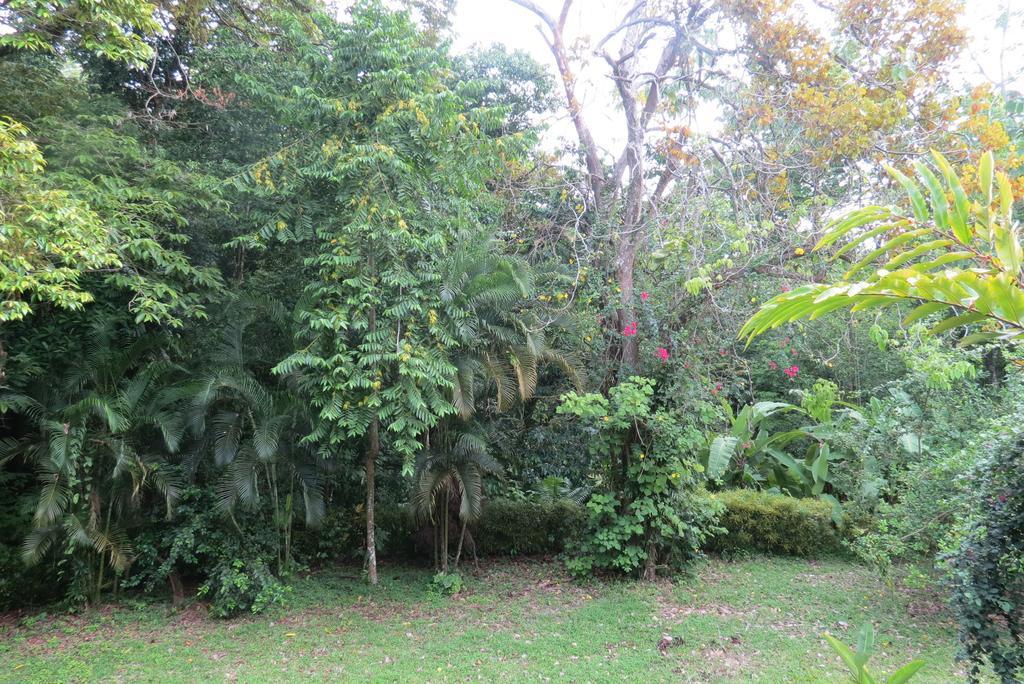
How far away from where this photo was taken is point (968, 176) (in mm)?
5750

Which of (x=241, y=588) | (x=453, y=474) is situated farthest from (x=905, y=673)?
(x=241, y=588)

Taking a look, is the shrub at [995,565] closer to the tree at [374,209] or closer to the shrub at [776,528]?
the tree at [374,209]

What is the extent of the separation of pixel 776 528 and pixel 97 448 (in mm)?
8504

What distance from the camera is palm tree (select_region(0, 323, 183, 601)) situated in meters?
6.83

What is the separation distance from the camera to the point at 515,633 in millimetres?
6465

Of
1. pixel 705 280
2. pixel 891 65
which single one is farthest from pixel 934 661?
pixel 891 65

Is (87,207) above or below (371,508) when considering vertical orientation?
above

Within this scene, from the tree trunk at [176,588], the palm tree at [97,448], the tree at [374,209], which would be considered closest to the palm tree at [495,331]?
the tree at [374,209]

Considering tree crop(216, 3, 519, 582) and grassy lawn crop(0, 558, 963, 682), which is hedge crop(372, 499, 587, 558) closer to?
grassy lawn crop(0, 558, 963, 682)

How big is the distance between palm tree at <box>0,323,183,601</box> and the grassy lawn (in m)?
0.92

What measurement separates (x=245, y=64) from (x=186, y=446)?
495 centimetres

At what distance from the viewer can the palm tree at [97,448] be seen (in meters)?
6.83

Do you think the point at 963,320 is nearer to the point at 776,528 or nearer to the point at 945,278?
the point at 945,278

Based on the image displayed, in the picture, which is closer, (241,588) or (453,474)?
(241,588)
